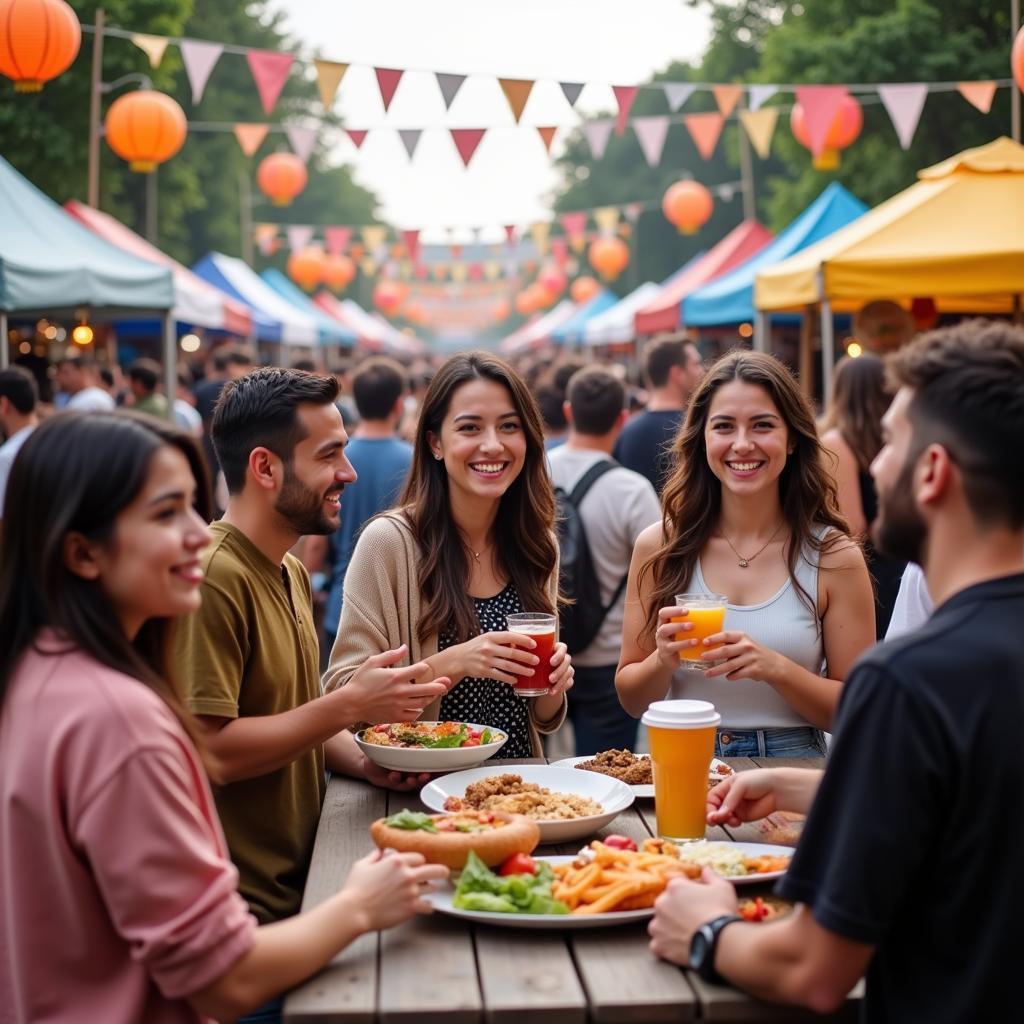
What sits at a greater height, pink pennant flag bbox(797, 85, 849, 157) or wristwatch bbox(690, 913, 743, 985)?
pink pennant flag bbox(797, 85, 849, 157)

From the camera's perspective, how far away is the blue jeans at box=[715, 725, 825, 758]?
3.31 m

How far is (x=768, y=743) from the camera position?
332cm

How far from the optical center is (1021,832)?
168 cm

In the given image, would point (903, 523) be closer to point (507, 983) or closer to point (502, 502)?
point (507, 983)

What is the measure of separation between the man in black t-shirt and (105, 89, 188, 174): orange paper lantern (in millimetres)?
11794

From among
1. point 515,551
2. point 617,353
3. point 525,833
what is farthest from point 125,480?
point 617,353

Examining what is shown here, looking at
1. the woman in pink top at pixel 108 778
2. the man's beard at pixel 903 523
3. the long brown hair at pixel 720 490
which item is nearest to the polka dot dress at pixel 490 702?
the long brown hair at pixel 720 490

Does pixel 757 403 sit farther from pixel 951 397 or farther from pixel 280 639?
pixel 951 397

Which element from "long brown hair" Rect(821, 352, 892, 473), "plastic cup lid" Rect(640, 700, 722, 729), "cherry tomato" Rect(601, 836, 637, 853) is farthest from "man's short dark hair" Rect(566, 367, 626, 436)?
"cherry tomato" Rect(601, 836, 637, 853)

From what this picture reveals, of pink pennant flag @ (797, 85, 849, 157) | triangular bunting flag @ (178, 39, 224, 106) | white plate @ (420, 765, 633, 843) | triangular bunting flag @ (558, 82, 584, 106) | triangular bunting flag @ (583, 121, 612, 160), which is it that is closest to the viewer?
white plate @ (420, 765, 633, 843)

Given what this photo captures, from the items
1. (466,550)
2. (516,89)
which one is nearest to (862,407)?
(466,550)

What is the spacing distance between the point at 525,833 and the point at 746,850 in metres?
0.44

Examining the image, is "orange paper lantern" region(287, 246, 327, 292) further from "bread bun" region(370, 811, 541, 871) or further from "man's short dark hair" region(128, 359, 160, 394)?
"bread bun" region(370, 811, 541, 871)

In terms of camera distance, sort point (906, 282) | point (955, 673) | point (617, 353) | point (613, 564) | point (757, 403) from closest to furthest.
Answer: point (955, 673)
point (757, 403)
point (613, 564)
point (906, 282)
point (617, 353)
